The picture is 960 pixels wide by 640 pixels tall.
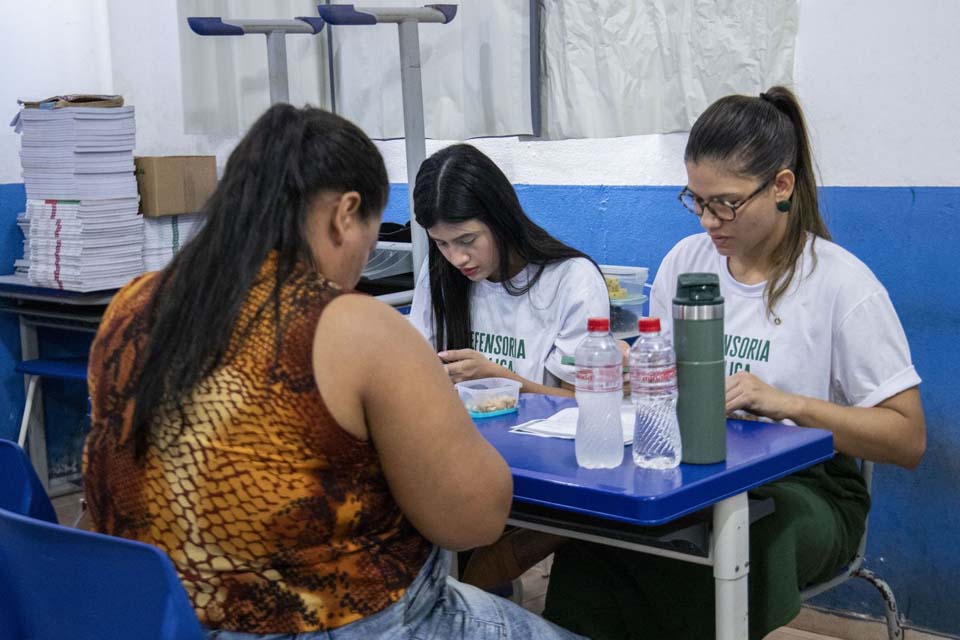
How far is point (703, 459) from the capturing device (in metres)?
1.54

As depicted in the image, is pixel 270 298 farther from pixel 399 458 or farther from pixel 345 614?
pixel 345 614

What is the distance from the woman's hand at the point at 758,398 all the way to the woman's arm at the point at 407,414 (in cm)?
64

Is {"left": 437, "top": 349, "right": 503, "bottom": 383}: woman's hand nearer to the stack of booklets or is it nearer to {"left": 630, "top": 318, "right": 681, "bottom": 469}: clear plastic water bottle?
{"left": 630, "top": 318, "right": 681, "bottom": 469}: clear plastic water bottle

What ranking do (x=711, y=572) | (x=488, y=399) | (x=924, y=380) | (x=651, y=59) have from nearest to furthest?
1. (x=711, y=572)
2. (x=488, y=399)
3. (x=924, y=380)
4. (x=651, y=59)

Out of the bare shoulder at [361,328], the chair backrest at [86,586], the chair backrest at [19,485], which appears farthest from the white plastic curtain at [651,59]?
the chair backrest at [86,586]

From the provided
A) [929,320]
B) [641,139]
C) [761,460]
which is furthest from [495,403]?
[641,139]

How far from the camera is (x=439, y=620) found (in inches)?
53.6

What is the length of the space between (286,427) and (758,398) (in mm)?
931

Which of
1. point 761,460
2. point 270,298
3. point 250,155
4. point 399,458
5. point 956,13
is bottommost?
point 761,460

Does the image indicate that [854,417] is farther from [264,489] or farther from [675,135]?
[675,135]

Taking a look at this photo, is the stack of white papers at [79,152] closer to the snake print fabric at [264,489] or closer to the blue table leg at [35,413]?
the blue table leg at [35,413]

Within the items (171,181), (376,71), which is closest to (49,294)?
(171,181)

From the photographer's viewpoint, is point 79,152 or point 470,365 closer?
point 470,365

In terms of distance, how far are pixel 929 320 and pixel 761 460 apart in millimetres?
1315
